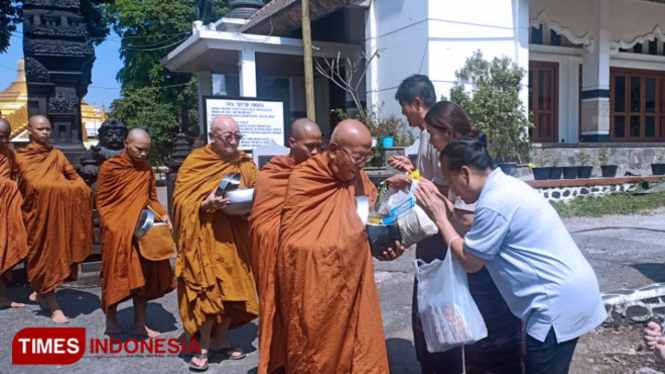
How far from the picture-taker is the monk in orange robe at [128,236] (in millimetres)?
4035

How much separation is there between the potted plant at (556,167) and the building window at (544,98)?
147 centimetres

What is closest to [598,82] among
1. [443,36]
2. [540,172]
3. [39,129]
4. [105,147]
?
[540,172]

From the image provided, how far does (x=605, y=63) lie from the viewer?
11828 mm

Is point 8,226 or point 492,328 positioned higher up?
point 8,226

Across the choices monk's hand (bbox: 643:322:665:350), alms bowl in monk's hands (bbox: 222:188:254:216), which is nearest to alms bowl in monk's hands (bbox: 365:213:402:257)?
monk's hand (bbox: 643:322:665:350)

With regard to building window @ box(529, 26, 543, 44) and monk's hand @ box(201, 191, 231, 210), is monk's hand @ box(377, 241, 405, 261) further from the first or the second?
building window @ box(529, 26, 543, 44)

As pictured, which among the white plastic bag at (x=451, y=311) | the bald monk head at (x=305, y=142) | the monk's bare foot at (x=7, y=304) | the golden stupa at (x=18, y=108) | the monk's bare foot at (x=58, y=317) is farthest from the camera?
the golden stupa at (x=18, y=108)

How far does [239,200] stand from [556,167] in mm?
7972

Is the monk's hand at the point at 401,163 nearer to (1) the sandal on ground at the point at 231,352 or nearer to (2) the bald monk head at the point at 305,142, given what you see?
(2) the bald monk head at the point at 305,142

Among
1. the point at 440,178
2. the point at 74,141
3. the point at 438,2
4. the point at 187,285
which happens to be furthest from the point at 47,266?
the point at 438,2

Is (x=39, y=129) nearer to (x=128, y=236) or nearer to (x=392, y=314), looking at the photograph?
(x=128, y=236)

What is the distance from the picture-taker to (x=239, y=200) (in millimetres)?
3420

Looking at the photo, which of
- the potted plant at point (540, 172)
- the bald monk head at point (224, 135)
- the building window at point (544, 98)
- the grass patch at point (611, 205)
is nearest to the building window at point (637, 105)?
the building window at point (544, 98)

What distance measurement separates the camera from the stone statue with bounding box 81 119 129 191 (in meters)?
6.06
